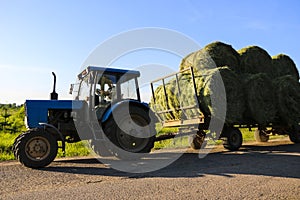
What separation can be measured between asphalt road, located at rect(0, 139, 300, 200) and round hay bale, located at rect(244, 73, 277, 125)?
2707 mm

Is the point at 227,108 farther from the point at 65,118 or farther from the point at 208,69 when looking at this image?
the point at 65,118

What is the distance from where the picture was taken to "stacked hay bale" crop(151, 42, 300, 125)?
8.17 m

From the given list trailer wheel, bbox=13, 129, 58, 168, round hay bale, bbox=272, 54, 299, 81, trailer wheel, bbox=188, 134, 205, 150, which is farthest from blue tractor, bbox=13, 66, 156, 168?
round hay bale, bbox=272, 54, 299, 81

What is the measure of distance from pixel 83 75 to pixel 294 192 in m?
5.81

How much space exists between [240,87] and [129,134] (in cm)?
369

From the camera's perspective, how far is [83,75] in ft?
26.0

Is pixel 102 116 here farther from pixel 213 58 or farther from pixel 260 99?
pixel 260 99

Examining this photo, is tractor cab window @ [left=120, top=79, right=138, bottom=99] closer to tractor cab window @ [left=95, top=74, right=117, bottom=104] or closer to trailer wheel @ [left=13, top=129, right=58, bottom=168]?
tractor cab window @ [left=95, top=74, right=117, bottom=104]

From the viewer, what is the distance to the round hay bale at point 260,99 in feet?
28.7

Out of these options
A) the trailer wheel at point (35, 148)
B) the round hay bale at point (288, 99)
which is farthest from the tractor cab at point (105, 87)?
the round hay bale at point (288, 99)

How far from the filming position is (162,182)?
4.48 metres

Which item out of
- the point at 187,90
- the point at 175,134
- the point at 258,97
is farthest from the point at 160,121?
the point at 258,97

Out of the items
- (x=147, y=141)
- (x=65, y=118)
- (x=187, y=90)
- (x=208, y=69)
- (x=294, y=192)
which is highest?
(x=208, y=69)

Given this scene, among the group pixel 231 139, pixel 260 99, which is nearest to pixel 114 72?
pixel 231 139
